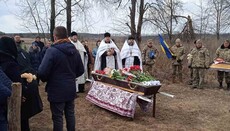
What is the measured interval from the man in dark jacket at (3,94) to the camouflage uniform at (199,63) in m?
8.24

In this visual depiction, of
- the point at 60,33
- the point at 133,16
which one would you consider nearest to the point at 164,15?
the point at 133,16

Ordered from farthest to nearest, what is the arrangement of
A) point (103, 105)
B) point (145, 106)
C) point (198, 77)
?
point (198, 77), point (103, 105), point (145, 106)

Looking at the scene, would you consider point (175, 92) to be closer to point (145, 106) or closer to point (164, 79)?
point (164, 79)

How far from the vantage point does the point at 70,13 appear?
13.5 meters

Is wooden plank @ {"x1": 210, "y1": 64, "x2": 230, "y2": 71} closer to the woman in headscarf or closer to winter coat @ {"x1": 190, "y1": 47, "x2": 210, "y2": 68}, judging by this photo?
winter coat @ {"x1": 190, "y1": 47, "x2": 210, "y2": 68}

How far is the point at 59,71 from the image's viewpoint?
441 cm

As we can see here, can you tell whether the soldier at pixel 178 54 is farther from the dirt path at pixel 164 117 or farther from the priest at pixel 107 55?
the priest at pixel 107 55

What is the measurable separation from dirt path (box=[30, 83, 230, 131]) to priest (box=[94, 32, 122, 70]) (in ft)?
3.79

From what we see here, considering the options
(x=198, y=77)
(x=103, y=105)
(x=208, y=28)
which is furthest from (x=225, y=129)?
(x=208, y=28)

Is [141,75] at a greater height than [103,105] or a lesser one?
greater

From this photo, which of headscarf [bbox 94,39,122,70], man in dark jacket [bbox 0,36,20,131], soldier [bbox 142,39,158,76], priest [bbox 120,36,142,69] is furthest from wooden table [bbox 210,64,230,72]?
man in dark jacket [bbox 0,36,20,131]

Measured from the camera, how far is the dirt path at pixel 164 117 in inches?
236

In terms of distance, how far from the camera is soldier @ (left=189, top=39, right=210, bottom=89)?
1033cm

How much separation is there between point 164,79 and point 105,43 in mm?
5331
